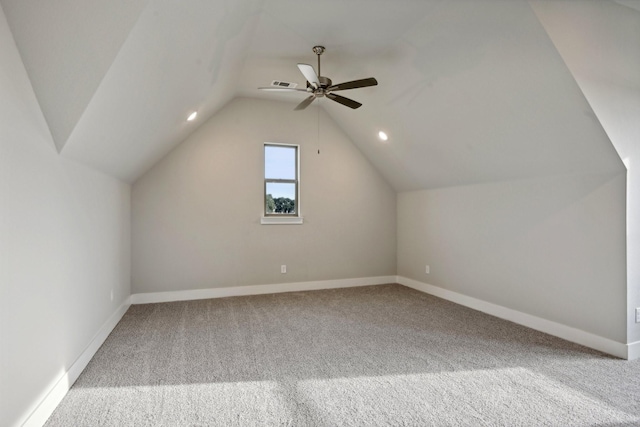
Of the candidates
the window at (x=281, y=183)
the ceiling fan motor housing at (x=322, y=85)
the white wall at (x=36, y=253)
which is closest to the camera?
the white wall at (x=36, y=253)

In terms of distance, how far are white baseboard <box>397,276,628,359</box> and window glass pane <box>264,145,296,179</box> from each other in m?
2.70

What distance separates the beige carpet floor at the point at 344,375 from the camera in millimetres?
2033

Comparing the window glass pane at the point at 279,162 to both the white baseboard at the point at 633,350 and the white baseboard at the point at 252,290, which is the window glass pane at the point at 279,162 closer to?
the white baseboard at the point at 252,290

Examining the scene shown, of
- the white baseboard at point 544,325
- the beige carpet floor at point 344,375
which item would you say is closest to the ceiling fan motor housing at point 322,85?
the beige carpet floor at point 344,375

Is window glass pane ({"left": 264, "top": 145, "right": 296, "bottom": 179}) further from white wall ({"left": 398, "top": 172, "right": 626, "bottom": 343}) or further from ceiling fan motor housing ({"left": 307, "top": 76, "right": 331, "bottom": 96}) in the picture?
white wall ({"left": 398, "top": 172, "right": 626, "bottom": 343})

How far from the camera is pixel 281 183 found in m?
5.38

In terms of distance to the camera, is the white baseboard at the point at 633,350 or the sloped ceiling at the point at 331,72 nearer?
the sloped ceiling at the point at 331,72

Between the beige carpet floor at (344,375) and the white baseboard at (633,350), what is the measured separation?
126 millimetres

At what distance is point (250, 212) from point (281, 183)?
25.6 inches

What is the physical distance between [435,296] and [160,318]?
3535mm

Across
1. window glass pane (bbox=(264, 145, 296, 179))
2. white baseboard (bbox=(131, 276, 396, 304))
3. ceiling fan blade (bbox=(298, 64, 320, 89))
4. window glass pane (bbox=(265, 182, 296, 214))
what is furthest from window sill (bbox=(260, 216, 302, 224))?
ceiling fan blade (bbox=(298, 64, 320, 89))

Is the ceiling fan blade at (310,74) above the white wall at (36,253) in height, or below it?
above

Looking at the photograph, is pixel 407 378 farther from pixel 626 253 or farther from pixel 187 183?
pixel 187 183

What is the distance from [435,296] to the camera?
16.4ft
